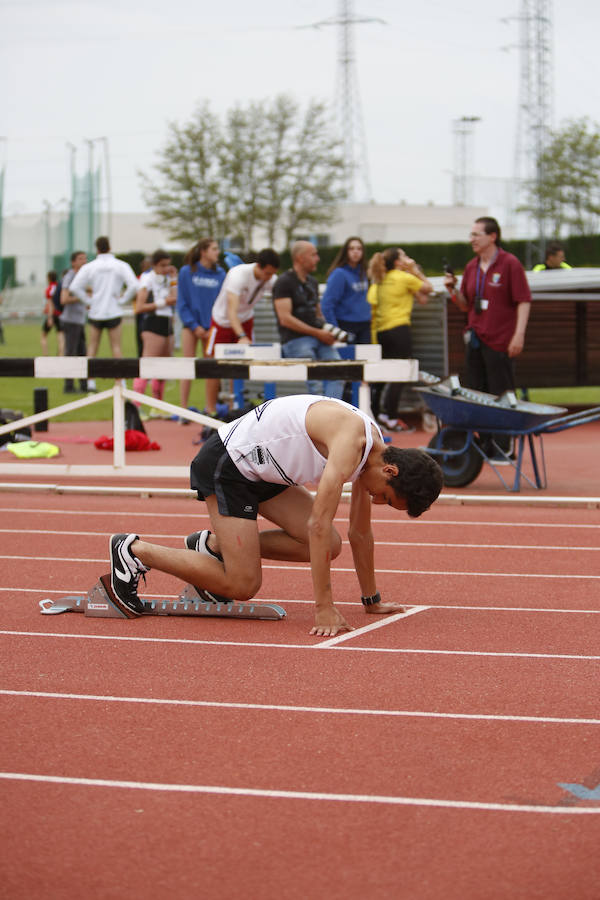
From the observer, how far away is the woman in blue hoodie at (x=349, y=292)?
13469 millimetres

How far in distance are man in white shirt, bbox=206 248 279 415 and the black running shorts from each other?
631 cm

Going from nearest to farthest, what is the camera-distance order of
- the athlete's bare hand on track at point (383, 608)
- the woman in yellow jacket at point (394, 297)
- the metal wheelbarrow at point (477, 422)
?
the athlete's bare hand on track at point (383, 608), the metal wheelbarrow at point (477, 422), the woman in yellow jacket at point (394, 297)

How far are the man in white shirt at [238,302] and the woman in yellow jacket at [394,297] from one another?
156 centimetres

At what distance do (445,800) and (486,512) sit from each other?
6069 millimetres

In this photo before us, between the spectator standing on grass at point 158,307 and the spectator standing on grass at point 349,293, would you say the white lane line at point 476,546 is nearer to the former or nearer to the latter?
the spectator standing on grass at point 349,293

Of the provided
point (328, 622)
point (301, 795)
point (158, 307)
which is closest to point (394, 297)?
point (158, 307)

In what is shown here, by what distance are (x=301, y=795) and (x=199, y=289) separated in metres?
10.4

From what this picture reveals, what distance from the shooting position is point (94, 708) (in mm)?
5016

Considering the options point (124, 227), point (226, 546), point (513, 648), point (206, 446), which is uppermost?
point (124, 227)

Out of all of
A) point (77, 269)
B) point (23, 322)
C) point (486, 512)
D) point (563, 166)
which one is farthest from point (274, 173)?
point (486, 512)

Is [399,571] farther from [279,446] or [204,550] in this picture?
[279,446]

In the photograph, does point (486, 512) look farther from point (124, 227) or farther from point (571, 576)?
point (124, 227)

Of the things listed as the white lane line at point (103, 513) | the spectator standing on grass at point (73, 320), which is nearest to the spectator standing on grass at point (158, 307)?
the spectator standing on grass at point (73, 320)

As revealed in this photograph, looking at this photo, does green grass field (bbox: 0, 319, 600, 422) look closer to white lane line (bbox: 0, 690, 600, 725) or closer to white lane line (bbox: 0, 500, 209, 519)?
white lane line (bbox: 0, 500, 209, 519)
